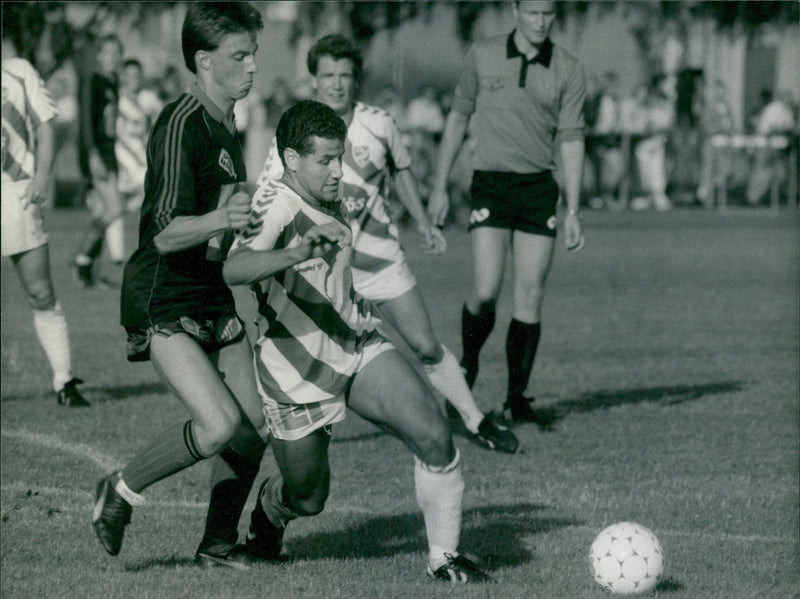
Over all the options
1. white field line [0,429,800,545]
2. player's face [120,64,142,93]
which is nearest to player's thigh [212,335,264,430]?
white field line [0,429,800,545]

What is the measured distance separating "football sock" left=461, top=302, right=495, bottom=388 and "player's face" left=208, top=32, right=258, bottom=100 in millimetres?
3524

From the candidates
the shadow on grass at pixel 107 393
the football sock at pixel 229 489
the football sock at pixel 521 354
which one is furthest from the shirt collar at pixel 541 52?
the football sock at pixel 229 489

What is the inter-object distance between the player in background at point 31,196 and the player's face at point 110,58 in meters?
6.52

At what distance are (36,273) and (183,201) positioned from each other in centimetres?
404

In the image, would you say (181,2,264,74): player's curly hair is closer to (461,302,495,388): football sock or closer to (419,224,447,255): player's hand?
(419,224,447,255): player's hand

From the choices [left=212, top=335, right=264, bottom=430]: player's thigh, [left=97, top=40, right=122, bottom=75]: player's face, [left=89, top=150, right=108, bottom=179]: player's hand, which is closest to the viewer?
[left=212, top=335, right=264, bottom=430]: player's thigh

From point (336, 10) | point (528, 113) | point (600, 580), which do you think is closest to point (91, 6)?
point (336, 10)

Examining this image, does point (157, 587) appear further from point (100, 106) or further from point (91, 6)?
point (91, 6)

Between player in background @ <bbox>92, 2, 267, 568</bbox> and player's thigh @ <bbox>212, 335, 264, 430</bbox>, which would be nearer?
player in background @ <bbox>92, 2, 267, 568</bbox>

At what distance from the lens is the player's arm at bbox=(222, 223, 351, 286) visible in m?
4.47

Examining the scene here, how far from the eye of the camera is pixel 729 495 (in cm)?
671

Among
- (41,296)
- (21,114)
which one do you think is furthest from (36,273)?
(21,114)

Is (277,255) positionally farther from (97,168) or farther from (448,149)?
(97,168)

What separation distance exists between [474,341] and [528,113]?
4.61 ft
